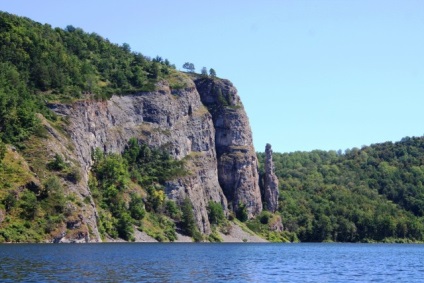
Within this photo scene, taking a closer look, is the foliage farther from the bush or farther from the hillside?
the bush

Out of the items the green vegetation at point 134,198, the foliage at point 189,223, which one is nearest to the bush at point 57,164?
the green vegetation at point 134,198

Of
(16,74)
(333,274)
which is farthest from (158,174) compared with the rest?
(333,274)

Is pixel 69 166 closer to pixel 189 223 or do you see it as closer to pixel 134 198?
pixel 134 198

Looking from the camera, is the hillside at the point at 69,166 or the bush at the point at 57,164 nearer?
the hillside at the point at 69,166

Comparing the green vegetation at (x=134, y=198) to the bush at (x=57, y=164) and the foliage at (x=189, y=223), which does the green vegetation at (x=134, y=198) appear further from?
the bush at (x=57, y=164)

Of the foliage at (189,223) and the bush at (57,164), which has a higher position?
the bush at (57,164)

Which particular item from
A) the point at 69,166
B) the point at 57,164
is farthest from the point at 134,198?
the point at 57,164

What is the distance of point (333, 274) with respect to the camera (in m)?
71.2

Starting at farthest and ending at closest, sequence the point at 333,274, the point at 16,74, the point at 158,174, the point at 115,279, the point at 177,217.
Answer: the point at 158,174
the point at 177,217
the point at 16,74
the point at 333,274
the point at 115,279

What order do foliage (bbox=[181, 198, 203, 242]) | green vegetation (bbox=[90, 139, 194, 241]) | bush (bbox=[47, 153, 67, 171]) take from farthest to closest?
foliage (bbox=[181, 198, 203, 242]) < green vegetation (bbox=[90, 139, 194, 241]) < bush (bbox=[47, 153, 67, 171])

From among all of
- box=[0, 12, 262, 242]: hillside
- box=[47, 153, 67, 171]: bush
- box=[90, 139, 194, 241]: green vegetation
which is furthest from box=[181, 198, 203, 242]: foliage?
box=[47, 153, 67, 171]: bush

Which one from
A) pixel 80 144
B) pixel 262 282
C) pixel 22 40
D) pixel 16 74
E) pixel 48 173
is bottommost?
pixel 262 282

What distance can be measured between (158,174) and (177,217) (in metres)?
18.6

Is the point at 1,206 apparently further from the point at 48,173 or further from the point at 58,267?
the point at 58,267
